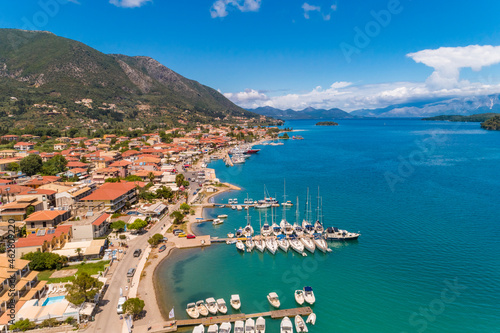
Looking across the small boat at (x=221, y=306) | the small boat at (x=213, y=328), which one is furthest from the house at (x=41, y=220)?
the small boat at (x=213, y=328)

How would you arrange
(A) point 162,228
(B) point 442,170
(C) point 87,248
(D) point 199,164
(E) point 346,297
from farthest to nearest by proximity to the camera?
(D) point 199,164, (B) point 442,170, (A) point 162,228, (C) point 87,248, (E) point 346,297

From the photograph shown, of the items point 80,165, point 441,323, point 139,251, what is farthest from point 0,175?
point 441,323

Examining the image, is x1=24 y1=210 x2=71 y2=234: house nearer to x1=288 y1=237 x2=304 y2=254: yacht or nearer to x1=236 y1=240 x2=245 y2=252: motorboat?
x1=236 y1=240 x2=245 y2=252: motorboat

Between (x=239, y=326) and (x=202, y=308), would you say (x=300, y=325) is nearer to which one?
(x=239, y=326)

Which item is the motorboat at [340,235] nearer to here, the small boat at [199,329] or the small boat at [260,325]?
the small boat at [260,325]

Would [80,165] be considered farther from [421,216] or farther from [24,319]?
[421,216]

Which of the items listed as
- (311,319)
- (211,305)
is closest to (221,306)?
(211,305)

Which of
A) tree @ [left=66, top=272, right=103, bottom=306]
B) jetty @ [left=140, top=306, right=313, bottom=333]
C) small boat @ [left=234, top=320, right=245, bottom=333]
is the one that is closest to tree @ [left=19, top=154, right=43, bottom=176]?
tree @ [left=66, top=272, right=103, bottom=306]
